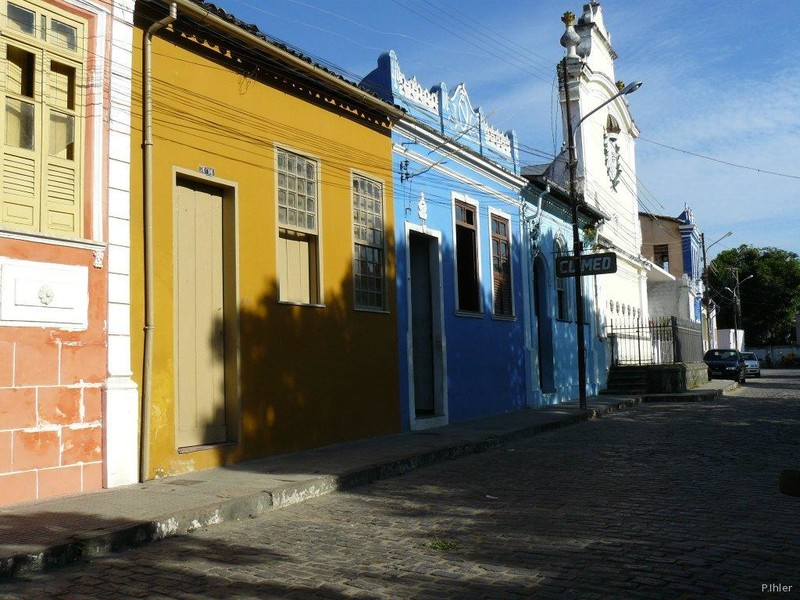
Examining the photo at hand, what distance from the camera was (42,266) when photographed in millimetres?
7520

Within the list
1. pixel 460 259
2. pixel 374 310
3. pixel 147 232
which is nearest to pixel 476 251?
pixel 460 259

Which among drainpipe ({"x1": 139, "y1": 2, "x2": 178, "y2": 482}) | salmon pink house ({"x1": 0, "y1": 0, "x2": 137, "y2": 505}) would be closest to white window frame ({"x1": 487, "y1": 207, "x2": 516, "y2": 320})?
drainpipe ({"x1": 139, "y1": 2, "x2": 178, "y2": 482})

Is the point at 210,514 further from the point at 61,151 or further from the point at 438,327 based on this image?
the point at 438,327

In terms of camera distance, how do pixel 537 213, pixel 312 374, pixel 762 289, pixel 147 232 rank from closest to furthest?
pixel 147 232, pixel 312 374, pixel 537 213, pixel 762 289

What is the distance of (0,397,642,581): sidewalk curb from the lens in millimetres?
5551

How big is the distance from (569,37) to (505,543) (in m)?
→ 22.4

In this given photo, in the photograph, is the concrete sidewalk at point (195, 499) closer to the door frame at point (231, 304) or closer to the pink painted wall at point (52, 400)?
the pink painted wall at point (52, 400)

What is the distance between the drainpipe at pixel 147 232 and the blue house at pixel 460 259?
17.9 feet

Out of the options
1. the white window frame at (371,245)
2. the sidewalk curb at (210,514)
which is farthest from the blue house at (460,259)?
the sidewalk curb at (210,514)

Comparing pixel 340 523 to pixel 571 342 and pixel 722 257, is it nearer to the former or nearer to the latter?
pixel 571 342

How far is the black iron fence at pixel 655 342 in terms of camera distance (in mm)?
26281

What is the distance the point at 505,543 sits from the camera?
6.07 meters

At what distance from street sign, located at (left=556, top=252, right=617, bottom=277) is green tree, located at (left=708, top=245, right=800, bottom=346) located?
170 feet

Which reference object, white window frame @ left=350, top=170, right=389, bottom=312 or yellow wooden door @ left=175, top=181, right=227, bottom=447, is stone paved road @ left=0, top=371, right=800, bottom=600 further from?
white window frame @ left=350, top=170, right=389, bottom=312
